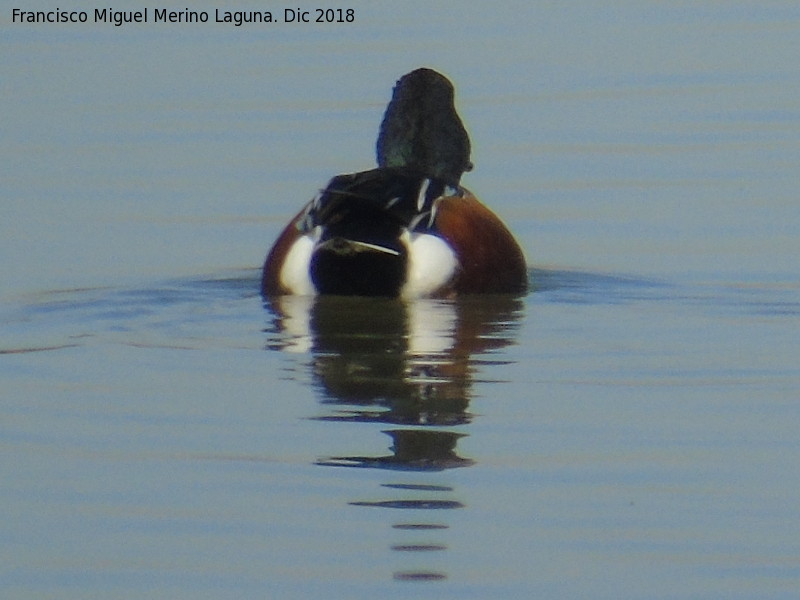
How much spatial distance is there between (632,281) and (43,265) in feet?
9.38

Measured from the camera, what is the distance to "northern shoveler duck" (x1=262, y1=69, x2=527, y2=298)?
952cm

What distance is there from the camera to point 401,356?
27.6 ft

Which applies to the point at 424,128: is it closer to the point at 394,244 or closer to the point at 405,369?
the point at 394,244

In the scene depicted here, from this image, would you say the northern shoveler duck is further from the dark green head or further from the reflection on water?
the dark green head

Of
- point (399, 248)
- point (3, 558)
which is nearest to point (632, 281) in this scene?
point (399, 248)

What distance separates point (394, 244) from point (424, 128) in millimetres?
1882

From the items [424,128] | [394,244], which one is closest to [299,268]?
[394,244]

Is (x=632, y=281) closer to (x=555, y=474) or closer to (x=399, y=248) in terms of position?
(x=399, y=248)

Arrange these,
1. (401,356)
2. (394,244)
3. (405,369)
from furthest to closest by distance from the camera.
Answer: (394,244) < (401,356) < (405,369)

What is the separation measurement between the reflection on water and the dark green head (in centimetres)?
148

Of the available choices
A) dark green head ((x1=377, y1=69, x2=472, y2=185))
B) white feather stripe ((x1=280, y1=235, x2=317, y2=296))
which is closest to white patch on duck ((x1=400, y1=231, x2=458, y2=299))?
white feather stripe ((x1=280, y1=235, x2=317, y2=296))

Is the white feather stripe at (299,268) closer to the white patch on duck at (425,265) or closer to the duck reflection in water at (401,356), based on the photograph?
the duck reflection in water at (401,356)

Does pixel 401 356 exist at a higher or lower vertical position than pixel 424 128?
lower

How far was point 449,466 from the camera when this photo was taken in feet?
21.2
